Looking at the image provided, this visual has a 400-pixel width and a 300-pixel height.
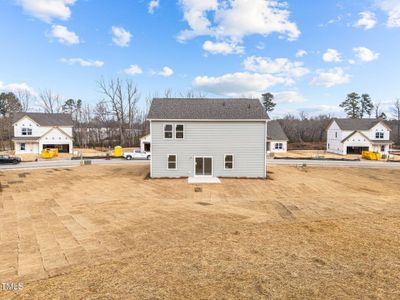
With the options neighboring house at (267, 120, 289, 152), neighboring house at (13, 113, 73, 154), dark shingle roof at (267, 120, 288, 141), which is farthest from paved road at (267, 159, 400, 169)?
neighboring house at (13, 113, 73, 154)

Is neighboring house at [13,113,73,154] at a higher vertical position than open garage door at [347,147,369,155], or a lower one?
higher

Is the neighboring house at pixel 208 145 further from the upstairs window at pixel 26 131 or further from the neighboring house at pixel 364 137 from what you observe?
the upstairs window at pixel 26 131

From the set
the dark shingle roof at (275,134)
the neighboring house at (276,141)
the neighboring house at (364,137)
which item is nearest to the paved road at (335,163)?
the neighboring house at (364,137)

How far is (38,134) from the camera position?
154 ft

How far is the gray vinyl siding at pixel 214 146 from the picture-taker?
968 inches

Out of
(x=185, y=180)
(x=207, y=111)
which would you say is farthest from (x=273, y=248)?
(x=207, y=111)

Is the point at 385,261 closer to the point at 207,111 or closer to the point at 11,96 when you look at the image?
the point at 207,111

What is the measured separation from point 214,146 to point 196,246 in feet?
53.3

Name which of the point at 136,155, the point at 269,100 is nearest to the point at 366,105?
the point at 269,100

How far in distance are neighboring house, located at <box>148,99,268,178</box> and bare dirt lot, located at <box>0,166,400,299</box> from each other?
21.1 ft

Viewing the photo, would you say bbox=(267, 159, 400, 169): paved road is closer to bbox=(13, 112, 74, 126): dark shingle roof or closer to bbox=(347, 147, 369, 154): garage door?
bbox=(347, 147, 369, 154): garage door

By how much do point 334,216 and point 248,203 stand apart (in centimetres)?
462

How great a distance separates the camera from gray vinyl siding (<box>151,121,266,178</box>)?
24.6 m

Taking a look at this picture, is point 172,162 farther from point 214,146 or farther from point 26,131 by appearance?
point 26,131
